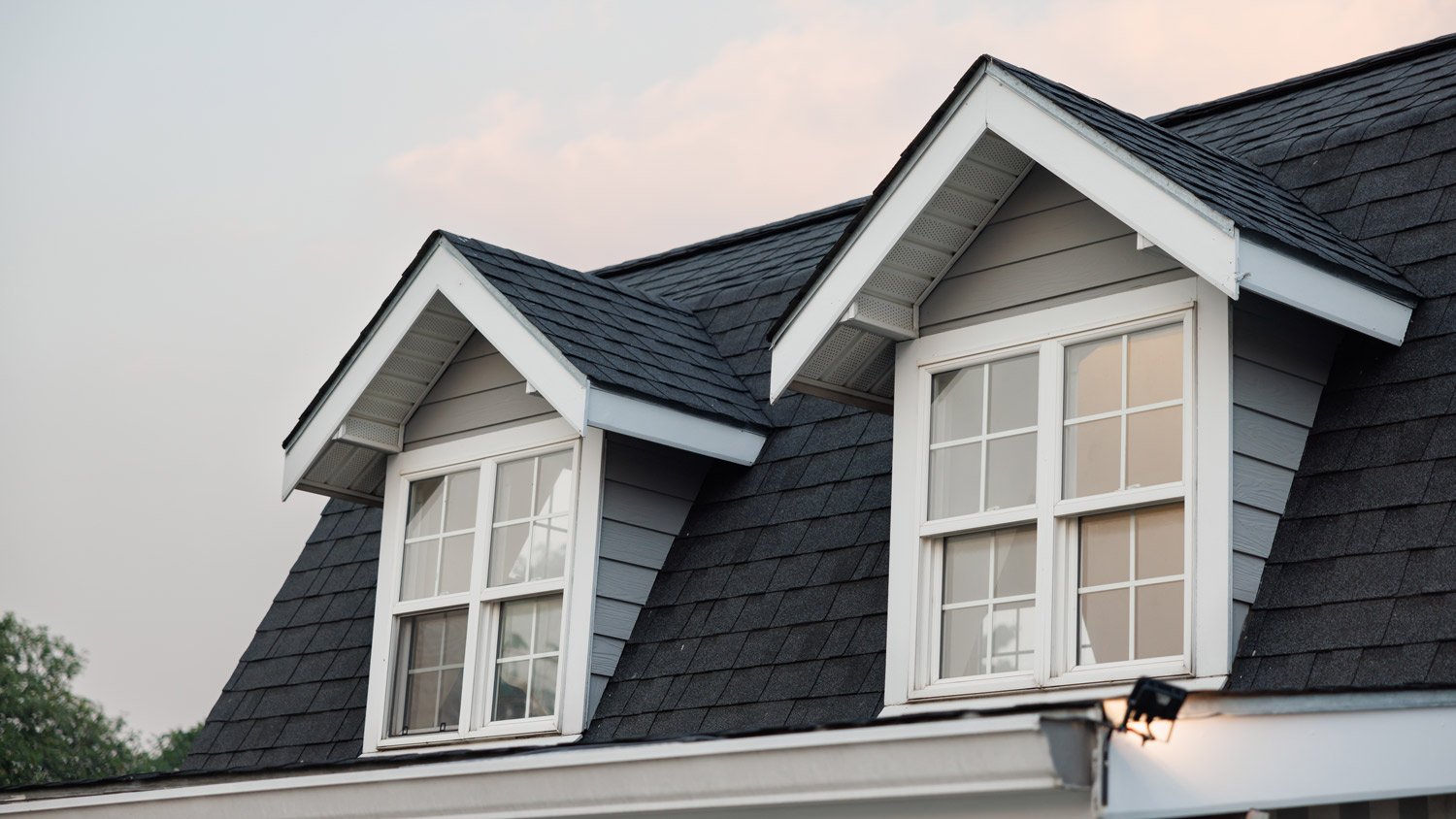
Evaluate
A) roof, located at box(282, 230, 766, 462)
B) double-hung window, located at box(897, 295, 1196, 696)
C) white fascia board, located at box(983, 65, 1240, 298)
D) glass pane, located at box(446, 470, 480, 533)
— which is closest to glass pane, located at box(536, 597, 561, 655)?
glass pane, located at box(446, 470, 480, 533)

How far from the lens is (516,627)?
780 cm

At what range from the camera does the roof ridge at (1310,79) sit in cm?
775

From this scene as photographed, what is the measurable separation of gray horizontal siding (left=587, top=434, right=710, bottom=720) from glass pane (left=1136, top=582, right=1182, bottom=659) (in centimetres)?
265

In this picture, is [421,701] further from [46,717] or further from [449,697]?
[46,717]

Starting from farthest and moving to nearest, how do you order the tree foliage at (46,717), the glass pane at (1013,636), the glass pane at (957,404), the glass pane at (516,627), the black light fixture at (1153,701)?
the tree foliage at (46,717)
the glass pane at (516,627)
the glass pane at (957,404)
the glass pane at (1013,636)
the black light fixture at (1153,701)


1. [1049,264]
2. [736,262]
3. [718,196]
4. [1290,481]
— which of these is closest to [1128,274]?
[1049,264]

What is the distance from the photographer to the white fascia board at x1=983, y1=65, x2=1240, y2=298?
18.0ft

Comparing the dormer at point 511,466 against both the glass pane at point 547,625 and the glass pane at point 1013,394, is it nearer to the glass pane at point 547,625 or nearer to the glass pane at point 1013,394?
the glass pane at point 547,625

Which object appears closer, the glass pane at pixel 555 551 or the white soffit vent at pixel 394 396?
the glass pane at pixel 555 551

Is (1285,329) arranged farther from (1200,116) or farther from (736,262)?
(736,262)

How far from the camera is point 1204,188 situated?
19.1 feet

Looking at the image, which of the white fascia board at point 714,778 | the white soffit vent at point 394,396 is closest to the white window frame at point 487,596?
the white soffit vent at point 394,396

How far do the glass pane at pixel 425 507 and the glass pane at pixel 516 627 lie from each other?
2.16 ft

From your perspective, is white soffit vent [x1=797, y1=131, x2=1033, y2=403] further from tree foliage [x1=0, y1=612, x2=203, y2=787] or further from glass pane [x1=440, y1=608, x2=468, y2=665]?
tree foliage [x1=0, y1=612, x2=203, y2=787]
